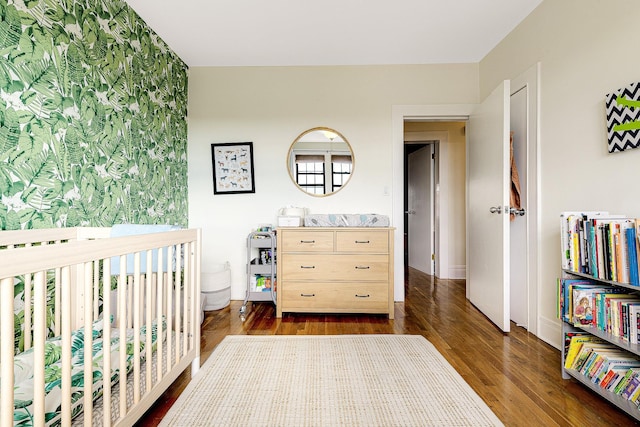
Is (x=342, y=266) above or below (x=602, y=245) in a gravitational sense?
Answer: below

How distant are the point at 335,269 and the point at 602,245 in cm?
158

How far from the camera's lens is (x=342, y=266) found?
7.67 ft

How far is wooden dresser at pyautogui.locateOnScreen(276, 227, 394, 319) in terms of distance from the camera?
2330mm

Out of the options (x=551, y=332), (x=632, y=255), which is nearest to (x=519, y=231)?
(x=551, y=332)

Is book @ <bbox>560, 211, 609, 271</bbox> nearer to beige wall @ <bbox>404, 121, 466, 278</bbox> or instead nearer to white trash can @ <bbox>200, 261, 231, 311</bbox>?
beige wall @ <bbox>404, 121, 466, 278</bbox>

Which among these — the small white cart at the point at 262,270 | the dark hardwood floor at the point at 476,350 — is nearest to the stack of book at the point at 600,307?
the dark hardwood floor at the point at 476,350

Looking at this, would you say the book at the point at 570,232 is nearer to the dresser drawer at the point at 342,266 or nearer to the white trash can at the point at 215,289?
the dresser drawer at the point at 342,266

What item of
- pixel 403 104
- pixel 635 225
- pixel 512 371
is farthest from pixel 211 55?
pixel 512 371

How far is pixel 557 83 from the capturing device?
183cm

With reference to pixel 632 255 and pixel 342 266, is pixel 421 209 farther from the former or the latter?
pixel 632 255

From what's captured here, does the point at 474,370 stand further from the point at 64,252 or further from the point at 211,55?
the point at 211,55

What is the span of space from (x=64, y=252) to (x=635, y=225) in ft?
6.49

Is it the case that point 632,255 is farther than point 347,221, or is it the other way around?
point 347,221

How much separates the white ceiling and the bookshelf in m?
1.63
